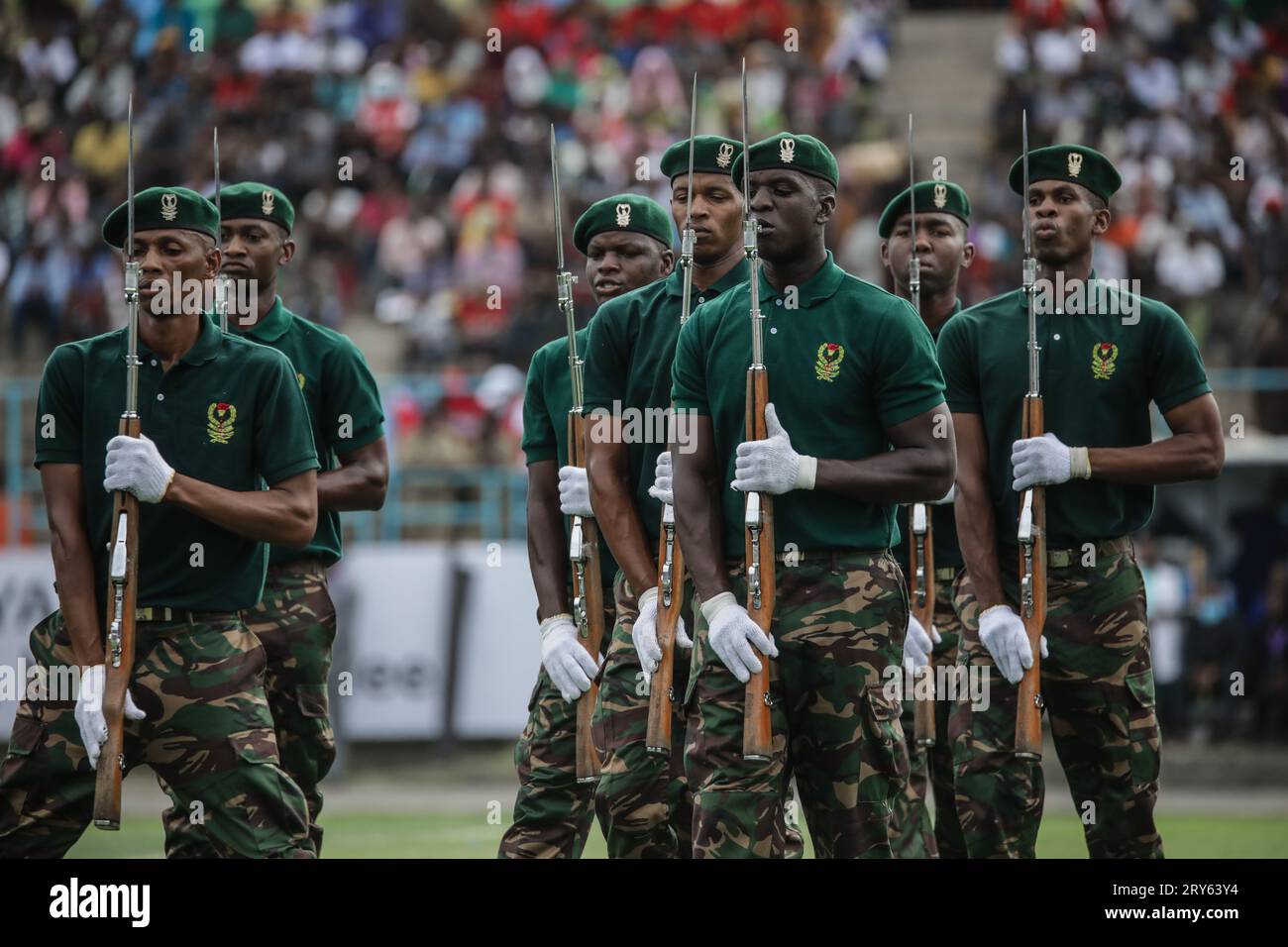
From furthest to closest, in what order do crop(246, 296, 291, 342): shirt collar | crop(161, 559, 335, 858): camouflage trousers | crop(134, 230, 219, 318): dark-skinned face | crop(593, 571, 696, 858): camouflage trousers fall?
crop(246, 296, 291, 342): shirt collar, crop(161, 559, 335, 858): camouflage trousers, crop(593, 571, 696, 858): camouflage trousers, crop(134, 230, 219, 318): dark-skinned face

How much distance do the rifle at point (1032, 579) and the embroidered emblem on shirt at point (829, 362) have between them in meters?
1.31

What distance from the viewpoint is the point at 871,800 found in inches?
245

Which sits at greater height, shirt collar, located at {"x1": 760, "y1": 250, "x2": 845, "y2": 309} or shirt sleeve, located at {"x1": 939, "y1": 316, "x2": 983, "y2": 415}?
shirt collar, located at {"x1": 760, "y1": 250, "x2": 845, "y2": 309}

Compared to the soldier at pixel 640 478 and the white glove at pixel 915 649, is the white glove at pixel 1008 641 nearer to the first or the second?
the white glove at pixel 915 649

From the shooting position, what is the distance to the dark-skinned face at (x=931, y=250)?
9070 millimetres

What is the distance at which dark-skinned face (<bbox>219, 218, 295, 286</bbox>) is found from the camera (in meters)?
8.56

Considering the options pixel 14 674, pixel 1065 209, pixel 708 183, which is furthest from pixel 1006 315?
pixel 14 674

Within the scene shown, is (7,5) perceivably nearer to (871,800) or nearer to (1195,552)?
(1195,552)

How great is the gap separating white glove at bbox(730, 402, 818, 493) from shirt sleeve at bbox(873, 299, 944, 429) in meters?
0.33

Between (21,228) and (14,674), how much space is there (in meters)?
7.68

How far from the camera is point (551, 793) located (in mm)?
7523

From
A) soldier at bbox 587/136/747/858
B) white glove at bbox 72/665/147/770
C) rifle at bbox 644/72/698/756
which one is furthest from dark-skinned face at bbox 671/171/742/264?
white glove at bbox 72/665/147/770

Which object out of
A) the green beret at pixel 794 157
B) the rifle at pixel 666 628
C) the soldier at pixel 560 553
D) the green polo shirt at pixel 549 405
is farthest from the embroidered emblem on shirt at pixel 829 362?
the green polo shirt at pixel 549 405

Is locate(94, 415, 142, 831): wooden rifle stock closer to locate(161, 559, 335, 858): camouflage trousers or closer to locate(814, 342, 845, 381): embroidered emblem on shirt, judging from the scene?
locate(161, 559, 335, 858): camouflage trousers
